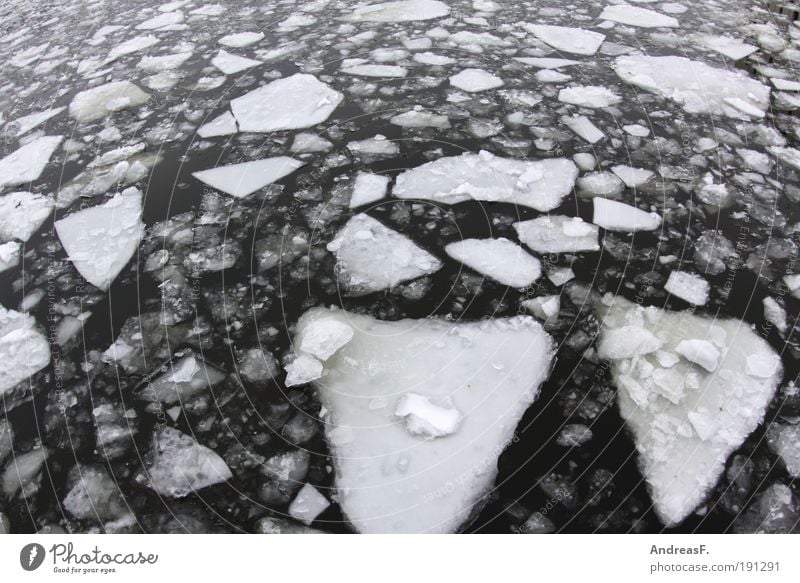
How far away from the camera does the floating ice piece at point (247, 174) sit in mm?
2014

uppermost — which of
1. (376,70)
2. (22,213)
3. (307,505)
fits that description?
(376,70)

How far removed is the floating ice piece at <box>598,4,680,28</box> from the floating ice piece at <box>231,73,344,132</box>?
1.82m

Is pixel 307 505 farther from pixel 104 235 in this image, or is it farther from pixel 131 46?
pixel 131 46

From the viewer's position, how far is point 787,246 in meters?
1.66

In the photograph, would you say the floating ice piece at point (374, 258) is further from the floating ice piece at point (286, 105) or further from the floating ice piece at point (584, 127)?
the floating ice piece at point (584, 127)

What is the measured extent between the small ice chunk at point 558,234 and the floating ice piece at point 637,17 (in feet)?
6.57

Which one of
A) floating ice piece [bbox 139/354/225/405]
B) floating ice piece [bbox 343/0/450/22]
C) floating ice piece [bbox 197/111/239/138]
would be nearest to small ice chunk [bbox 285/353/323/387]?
floating ice piece [bbox 139/354/225/405]

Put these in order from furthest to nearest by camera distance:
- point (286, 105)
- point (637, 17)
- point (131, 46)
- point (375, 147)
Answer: point (131, 46) → point (637, 17) → point (286, 105) → point (375, 147)

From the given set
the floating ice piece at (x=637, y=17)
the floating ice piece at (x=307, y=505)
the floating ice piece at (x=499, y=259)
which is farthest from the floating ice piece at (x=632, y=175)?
the floating ice piece at (x=637, y=17)

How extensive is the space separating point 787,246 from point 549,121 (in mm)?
1012

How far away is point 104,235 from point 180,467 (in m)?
1.02

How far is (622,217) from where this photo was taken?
178cm

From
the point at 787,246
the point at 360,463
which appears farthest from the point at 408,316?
the point at 787,246
